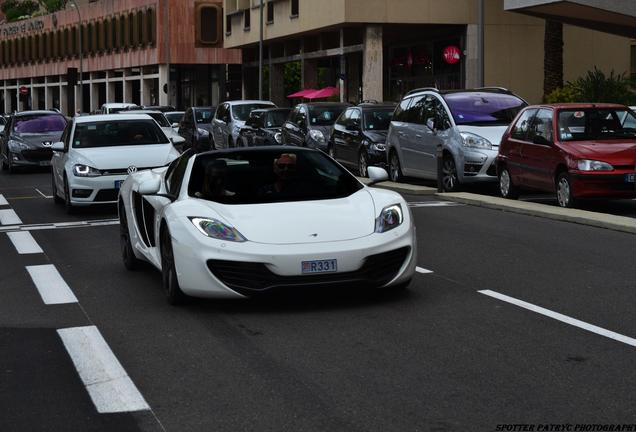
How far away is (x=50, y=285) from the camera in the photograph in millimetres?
11148

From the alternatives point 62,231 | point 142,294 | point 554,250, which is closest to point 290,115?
point 62,231

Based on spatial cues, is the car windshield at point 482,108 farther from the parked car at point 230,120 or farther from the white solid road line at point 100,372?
the white solid road line at point 100,372

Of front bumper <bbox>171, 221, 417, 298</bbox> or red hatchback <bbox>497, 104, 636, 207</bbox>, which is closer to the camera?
front bumper <bbox>171, 221, 417, 298</bbox>

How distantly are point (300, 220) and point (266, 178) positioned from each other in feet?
3.32

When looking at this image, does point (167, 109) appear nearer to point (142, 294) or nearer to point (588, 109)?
point (588, 109)

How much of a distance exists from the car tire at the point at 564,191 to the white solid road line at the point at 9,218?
310 inches

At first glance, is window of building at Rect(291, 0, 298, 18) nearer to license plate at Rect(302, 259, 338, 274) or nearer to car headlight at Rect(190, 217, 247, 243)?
car headlight at Rect(190, 217, 247, 243)

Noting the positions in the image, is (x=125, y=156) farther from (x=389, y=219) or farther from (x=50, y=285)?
(x=389, y=219)

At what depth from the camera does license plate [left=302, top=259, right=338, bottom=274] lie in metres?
9.02

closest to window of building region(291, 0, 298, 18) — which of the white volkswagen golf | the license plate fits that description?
the white volkswagen golf

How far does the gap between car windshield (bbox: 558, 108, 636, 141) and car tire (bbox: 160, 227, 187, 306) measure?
9.88 m

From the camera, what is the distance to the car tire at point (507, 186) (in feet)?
66.2

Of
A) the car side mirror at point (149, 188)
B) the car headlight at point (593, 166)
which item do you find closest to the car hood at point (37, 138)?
the car headlight at point (593, 166)

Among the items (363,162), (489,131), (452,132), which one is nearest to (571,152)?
(489,131)
